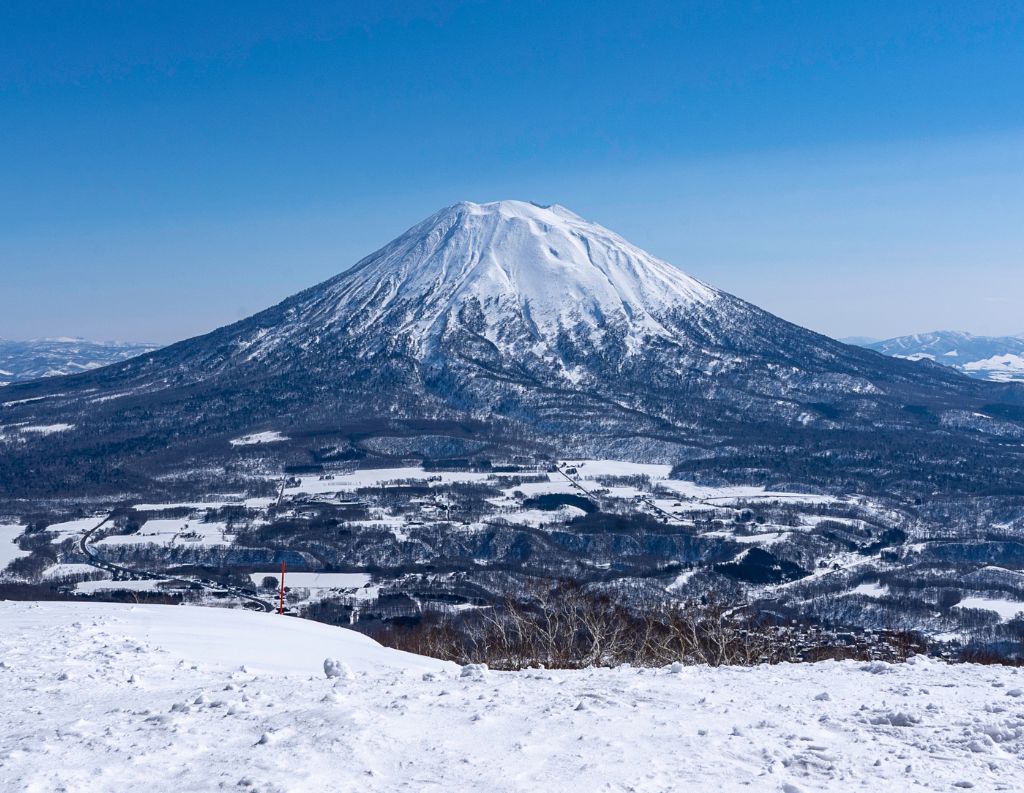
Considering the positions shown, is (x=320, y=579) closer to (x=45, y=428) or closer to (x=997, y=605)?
(x=997, y=605)

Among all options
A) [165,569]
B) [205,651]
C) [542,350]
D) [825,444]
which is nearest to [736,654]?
[205,651]

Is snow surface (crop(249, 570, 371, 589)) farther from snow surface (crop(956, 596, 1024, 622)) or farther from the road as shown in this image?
snow surface (crop(956, 596, 1024, 622))

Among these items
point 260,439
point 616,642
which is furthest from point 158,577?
point 260,439

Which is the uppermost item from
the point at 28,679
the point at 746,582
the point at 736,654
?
the point at 28,679

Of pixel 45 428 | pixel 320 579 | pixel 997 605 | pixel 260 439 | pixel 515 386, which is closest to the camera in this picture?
pixel 997 605

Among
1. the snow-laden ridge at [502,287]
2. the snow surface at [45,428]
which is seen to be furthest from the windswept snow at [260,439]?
the snow-laden ridge at [502,287]

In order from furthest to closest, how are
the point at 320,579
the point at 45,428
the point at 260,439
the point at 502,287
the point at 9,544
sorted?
the point at 502,287 < the point at 45,428 < the point at 260,439 < the point at 9,544 < the point at 320,579

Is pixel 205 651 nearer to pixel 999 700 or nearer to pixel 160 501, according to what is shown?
pixel 999 700

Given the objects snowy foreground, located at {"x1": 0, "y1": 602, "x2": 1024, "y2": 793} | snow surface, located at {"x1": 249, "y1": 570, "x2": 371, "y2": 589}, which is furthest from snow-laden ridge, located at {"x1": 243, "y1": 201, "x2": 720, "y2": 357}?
snowy foreground, located at {"x1": 0, "y1": 602, "x2": 1024, "y2": 793}
